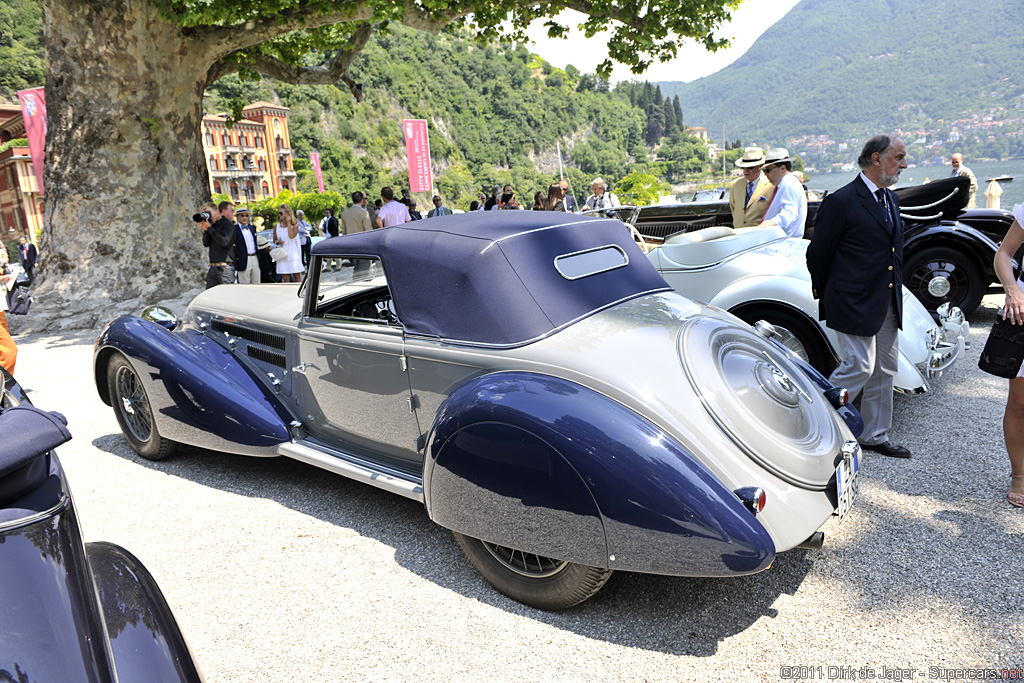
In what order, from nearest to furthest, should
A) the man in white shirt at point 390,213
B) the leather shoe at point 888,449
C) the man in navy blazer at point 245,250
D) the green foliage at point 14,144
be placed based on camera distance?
the leather shoe at point 888,449 → the man in navy blazer at point 245,250 → the man in white shirt at point 390,213 → the green foliage at point 14,144

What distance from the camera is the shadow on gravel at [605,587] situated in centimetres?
259

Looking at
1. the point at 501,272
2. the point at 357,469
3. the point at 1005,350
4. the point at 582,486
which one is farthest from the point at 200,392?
the point at 1005,350

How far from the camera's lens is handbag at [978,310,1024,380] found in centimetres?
318

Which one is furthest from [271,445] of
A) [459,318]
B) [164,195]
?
[164,195]

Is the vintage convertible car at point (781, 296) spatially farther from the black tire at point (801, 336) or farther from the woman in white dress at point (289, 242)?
the woman in white dress at point (289, 242)

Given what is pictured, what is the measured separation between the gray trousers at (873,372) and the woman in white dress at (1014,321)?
2.33 feet

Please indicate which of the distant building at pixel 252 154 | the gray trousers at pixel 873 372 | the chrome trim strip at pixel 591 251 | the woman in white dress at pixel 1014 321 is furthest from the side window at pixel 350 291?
the distant building at pixel 252 154

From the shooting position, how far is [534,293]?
295cm

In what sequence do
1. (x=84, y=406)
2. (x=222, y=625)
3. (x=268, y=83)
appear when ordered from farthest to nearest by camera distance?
(x=268, y=83)
(x=84, y=406)
(x=222, y=625)

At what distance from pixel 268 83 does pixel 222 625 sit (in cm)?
13156

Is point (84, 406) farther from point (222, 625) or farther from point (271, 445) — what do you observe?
point (222, 625)

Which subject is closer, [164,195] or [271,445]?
[271,445]

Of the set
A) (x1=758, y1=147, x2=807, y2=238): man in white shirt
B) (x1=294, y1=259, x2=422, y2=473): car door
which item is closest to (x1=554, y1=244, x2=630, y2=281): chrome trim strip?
(x1=294, y1=259, x2=422, y2=473): car door

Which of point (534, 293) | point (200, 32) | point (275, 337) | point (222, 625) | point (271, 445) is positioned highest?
point (200, 32)
